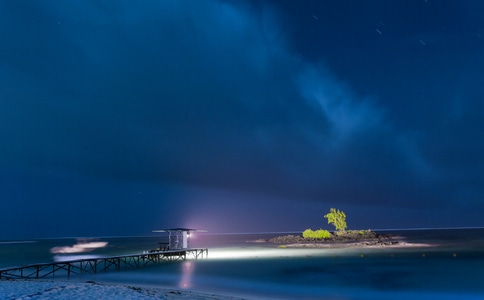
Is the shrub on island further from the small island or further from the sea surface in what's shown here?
the sea surface

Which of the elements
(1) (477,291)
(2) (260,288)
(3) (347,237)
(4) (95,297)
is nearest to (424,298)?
(1) (477,291)

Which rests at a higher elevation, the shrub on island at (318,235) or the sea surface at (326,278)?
the shrub on island at (318,235)

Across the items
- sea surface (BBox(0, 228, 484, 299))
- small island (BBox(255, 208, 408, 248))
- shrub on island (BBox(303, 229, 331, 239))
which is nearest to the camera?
sea surface (BBox(0, 228, 484, 299))

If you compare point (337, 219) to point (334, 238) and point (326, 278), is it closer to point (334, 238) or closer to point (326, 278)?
point (334, 238)

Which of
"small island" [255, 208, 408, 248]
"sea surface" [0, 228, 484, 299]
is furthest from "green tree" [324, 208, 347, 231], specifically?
"sea surface" [0, 228, 484, 299]

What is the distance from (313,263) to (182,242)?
21.3 m

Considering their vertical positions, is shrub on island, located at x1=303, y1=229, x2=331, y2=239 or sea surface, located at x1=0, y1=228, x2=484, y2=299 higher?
shrub on island, located at x1=303, y1=229, x2=331, y2=239

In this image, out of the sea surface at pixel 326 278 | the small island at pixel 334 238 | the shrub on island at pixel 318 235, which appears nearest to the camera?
the sea surface at pixel 326 278

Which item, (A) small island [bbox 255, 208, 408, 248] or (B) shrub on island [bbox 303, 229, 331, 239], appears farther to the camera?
(B) shrub on island [bbox 303, 229, 331, 239]

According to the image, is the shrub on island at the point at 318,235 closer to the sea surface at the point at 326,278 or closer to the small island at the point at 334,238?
the small island at the point at 334,238

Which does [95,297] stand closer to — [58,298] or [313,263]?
[58,298]

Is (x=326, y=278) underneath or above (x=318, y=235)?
underneath

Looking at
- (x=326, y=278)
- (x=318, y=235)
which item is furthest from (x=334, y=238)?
(x=326, y=278)

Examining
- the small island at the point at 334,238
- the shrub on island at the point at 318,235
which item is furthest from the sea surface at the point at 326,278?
the shrub on island at the point at 318,235
